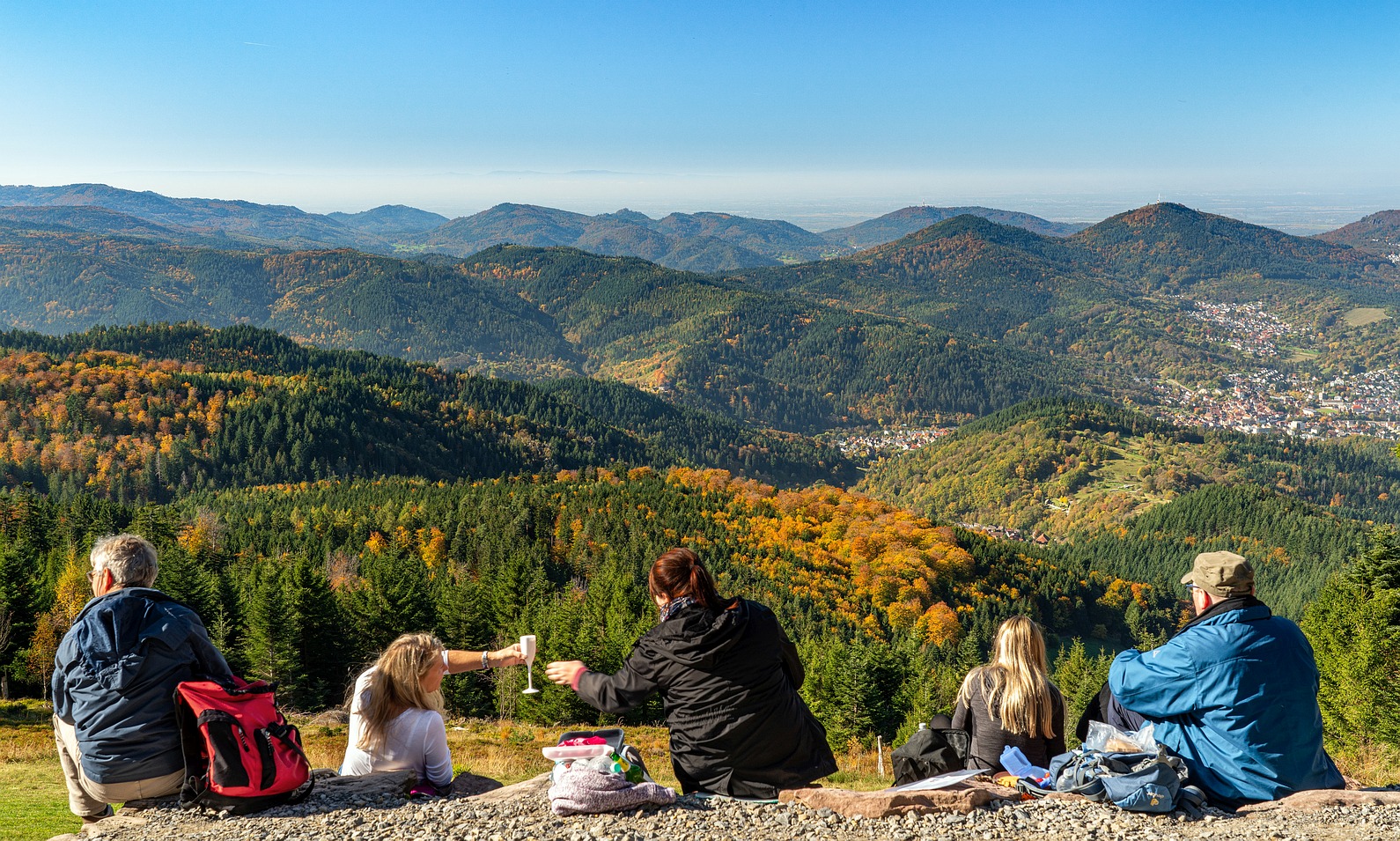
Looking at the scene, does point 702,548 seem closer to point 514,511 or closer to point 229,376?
point 514,511

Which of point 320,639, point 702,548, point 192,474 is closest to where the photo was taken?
point 320,639

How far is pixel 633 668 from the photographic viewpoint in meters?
8.32

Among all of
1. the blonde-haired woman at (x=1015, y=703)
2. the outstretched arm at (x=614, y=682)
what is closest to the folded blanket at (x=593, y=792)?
the outstretched arm at (x=614, y=682)

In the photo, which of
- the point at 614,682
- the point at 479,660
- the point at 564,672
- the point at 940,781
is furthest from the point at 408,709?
the point at 940,781

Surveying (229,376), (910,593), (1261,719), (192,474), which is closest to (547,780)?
(1261,719)

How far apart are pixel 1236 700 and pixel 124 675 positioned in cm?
1188

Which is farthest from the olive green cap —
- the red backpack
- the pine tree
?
the pine tree

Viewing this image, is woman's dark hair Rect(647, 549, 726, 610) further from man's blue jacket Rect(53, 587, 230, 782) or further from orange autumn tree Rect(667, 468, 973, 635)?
orange autumn tree Rect(667, 468, 973, 635)

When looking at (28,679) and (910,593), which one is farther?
(910,593)

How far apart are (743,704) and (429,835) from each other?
3.51 metres

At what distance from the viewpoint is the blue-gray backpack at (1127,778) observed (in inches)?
335

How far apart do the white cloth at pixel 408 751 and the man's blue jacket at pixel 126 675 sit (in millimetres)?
1821

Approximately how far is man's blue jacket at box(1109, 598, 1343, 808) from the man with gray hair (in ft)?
34.3

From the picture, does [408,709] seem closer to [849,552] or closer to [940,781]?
[940,781]
